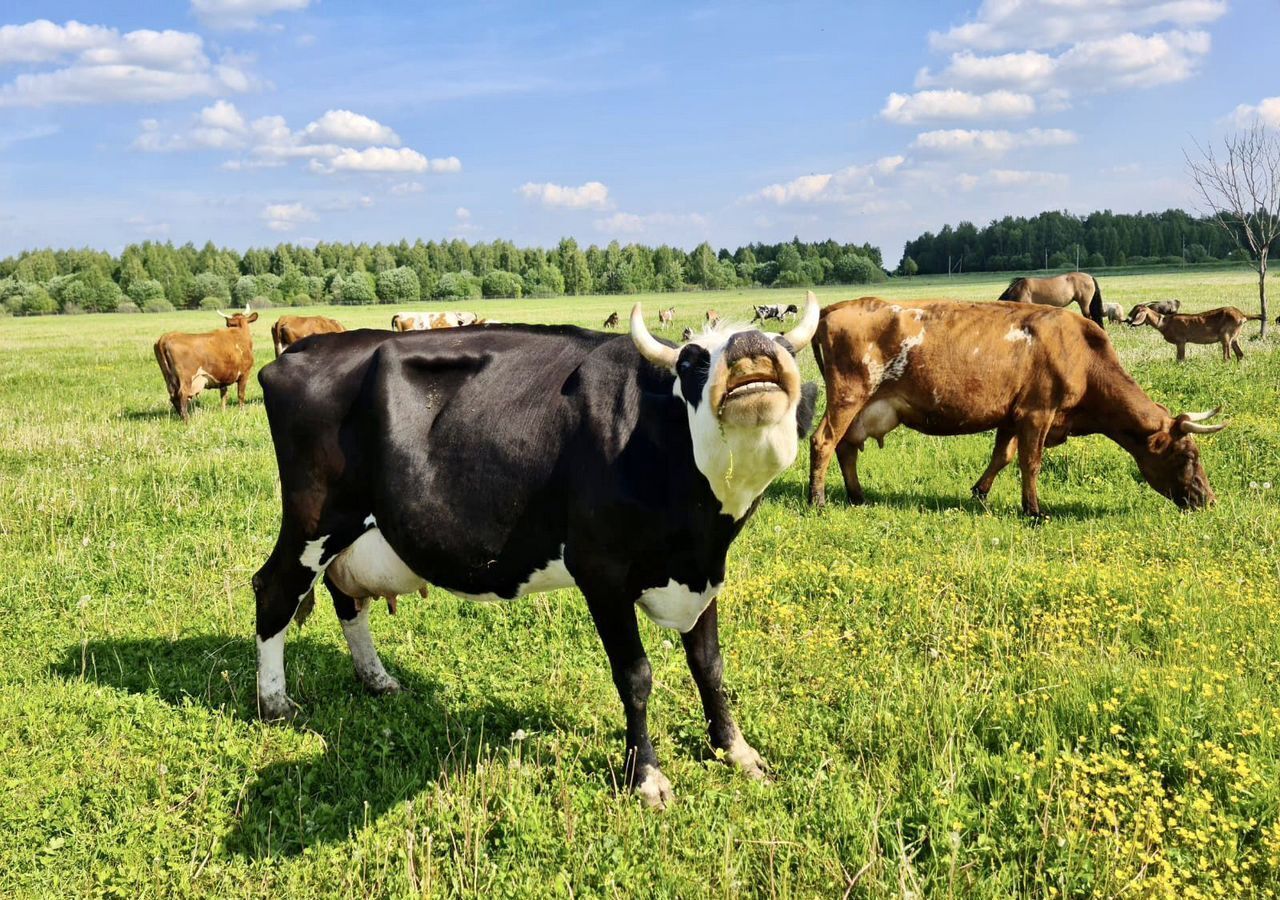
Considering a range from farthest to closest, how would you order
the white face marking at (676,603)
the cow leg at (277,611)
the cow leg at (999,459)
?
the cow leg at (999,459) < the cow leg at (277,611) < the white face marking at (676,603)

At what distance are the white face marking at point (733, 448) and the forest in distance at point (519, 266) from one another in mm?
106465

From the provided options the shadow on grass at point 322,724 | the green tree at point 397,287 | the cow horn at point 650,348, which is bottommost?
the shadow on grass at point 322,724

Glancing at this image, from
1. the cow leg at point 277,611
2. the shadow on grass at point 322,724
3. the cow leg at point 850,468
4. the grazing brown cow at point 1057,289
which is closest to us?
the shadow on grass at point 322,724

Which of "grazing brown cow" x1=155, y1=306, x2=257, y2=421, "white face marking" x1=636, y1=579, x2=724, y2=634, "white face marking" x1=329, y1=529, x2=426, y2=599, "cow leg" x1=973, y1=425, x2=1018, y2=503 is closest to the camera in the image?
"white face marking" x1=636, y1=579, x2=724, y2=634

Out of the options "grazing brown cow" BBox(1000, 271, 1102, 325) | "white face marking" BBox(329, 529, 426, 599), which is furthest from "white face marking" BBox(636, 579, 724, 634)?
"grazing brown cow" BBox(1000, 271, 1102, 325)

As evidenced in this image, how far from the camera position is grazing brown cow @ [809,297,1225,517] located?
8961 mm

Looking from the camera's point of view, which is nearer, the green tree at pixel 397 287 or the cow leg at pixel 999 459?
the cow leg at pixel 999 459

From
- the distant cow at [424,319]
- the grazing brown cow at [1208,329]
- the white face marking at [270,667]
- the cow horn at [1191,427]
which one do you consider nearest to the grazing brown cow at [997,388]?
the cow horn at [1191,427]

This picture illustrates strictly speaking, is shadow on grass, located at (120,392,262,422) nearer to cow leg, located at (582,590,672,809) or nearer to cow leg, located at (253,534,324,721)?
cow leg, located at (253,534,324,721)

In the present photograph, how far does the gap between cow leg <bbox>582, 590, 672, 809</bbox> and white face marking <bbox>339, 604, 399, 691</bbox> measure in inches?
75.1

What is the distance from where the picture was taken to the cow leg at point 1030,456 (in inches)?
349

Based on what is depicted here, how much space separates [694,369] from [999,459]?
7.13 meters

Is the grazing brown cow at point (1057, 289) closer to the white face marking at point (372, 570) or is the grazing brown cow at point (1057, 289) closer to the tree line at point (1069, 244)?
the white face marking at point (372, 570)

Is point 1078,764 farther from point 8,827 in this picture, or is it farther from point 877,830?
point 8,827
